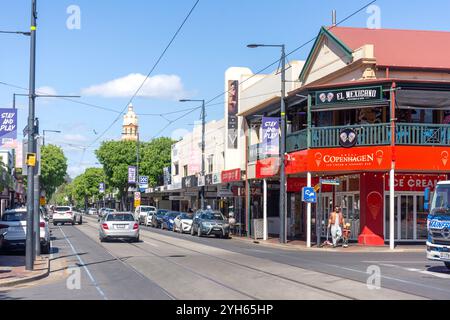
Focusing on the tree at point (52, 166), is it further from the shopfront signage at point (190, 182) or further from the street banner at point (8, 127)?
the street banner at point (8, 127)

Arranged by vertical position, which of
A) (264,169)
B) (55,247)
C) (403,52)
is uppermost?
(403,52)

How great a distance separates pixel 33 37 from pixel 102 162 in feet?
233

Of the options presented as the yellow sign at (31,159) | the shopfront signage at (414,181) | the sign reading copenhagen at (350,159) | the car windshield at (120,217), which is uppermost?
the sign reading copenhagen at (350,159)

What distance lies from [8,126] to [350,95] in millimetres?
14700

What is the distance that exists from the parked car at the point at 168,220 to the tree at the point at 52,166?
120ft

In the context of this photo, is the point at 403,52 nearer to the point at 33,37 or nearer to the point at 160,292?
the point at 33,37

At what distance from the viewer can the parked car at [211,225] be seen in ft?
124

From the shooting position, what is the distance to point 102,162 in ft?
286

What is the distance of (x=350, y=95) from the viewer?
1137 inches

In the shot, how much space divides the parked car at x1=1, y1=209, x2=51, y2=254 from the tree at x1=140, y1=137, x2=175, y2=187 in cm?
5759

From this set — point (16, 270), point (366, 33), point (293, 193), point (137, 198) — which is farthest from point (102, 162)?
point (16, 270)

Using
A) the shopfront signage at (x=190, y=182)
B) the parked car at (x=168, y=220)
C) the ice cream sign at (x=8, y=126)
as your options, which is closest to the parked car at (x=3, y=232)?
the ice cream sign at (x=8, y=126)

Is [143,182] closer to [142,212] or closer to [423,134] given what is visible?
[142,212]

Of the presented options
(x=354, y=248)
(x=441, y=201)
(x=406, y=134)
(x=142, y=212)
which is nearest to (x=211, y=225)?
(x=354, y=248)
